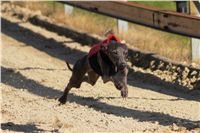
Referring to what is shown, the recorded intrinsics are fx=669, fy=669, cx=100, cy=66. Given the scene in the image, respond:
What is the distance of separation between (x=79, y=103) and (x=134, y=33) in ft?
12.4

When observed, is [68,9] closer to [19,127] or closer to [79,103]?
[79,103]

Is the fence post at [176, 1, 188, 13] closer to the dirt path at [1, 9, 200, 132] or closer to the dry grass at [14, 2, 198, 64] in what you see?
the dry grass at [14, 2, 198, 64]

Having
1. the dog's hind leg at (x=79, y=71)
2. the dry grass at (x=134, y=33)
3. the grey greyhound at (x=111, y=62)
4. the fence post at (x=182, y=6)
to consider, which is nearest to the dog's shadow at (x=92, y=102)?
the dog's hind leg at (x=79, y=71)

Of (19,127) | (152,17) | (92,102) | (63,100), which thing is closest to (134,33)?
(152,17)

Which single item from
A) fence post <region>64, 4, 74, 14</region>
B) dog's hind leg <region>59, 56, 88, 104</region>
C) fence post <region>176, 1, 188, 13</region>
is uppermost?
dog's hind leg <region>59, 56, 88, 104</region>

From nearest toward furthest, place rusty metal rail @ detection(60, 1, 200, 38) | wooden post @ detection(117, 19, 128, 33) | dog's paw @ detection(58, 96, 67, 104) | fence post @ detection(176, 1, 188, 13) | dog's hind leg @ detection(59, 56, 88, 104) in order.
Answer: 1. dog's hind leg @ detection(59, 56, 88, 104)
2. dog's paw @ detection(58, 96, 67, 104)
3. rusty metal rail @ detection(60, 1, 200, 38)
4. fence post @ detection(176, 1, 188, 13)
5. wooden post @ detection(117, 19, 128, 33)

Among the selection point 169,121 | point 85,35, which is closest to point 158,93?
point 169,121

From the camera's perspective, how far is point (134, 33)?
37.4 feet

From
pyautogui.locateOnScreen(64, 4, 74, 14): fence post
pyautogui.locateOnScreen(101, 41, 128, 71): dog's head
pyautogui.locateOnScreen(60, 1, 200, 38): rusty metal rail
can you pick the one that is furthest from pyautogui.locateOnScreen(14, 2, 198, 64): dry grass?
pyautogui.locateOnScreen(101, 41, 128, 71): dog's head

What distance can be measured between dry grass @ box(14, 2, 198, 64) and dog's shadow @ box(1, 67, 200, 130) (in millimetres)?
2010

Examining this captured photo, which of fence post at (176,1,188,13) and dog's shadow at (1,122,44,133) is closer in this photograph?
dog's shadow at (1,122,44,133)

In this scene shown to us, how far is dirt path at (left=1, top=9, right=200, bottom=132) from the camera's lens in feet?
22.3

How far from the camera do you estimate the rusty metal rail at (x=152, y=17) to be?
29.3 ft

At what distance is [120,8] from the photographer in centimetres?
1071
